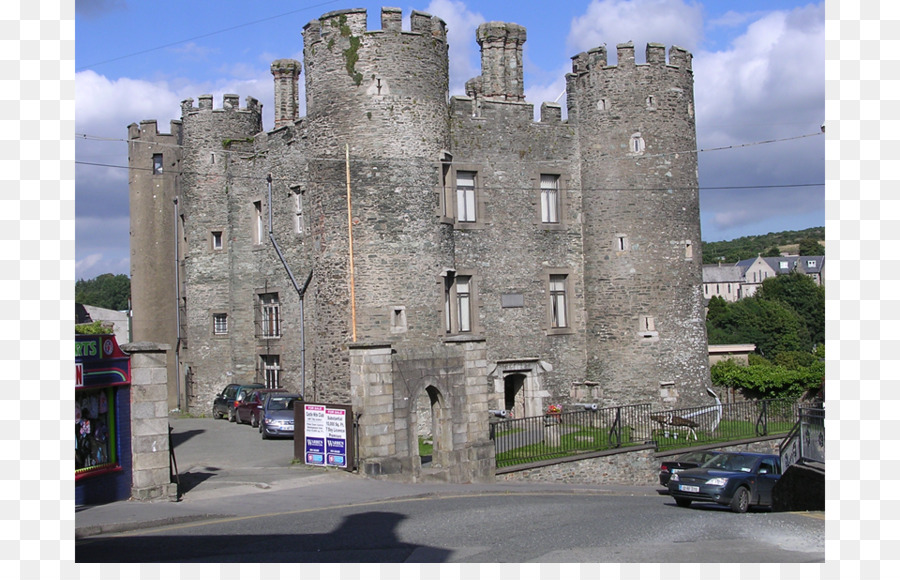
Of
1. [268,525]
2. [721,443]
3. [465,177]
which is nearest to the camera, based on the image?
[268,525]

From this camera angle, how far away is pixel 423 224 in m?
27.5

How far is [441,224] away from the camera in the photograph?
28328 millimetres

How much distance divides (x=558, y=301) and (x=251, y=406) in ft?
33.6

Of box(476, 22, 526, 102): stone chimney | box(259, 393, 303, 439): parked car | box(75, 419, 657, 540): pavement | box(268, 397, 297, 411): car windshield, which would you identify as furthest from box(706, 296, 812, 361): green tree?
box(75, 419, 657, 540): pavement

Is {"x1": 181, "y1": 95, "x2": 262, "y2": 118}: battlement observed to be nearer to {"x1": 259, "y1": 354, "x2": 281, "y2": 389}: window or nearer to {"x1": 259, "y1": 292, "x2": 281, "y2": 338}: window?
{"x1": 259, "y1": 292, "x2": 281, "y2": 338}: window

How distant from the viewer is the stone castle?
27.2m

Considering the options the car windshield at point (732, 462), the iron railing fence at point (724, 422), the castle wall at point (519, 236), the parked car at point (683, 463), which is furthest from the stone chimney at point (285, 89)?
the car windshield at point (732, 462)

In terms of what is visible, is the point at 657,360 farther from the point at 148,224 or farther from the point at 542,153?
the point at 148,224

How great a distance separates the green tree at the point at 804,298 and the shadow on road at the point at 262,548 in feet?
267

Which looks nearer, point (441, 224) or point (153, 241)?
point (441, 224)

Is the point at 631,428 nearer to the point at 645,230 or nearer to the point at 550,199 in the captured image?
the point at 645,230

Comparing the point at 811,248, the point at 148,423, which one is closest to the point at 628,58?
the point at 148,423
